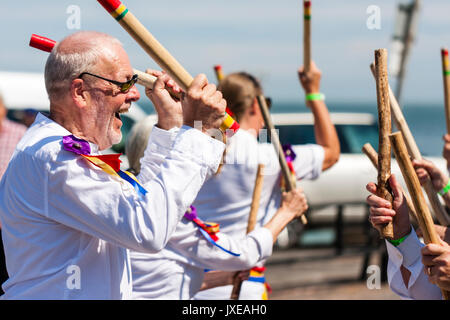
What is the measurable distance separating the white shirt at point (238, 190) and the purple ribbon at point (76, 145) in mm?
1483

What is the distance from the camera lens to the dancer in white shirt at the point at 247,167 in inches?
141

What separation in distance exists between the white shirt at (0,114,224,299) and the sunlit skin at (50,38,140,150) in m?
0.05

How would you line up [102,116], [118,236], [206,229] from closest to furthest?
[118,236] < [102,116] < [206,229]

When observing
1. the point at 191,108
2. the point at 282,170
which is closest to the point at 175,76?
the point at 191,108

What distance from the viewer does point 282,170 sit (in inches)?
140

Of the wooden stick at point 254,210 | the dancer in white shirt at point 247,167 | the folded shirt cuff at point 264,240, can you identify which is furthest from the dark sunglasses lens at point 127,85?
the wooden stick at point 254,210

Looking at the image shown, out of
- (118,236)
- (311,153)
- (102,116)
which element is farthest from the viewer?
(311,153)

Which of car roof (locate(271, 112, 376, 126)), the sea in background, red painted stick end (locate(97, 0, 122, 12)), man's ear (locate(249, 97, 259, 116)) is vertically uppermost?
red painted stick end (locate(97, 0, 122, 12))

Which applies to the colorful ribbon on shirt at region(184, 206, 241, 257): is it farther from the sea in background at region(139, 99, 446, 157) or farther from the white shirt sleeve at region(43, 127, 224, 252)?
the sea in background at region(139, 99, 446, 157)

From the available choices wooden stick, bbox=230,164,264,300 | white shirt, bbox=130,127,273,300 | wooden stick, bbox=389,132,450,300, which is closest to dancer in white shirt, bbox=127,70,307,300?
white shirt, bbox=130,127,273,300

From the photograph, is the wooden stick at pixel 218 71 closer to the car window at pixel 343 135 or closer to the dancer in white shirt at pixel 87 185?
the dancer in white shirt at pixel 87 185

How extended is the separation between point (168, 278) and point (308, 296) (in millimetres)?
4381

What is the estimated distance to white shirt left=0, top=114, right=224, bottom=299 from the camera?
2.02 metres
